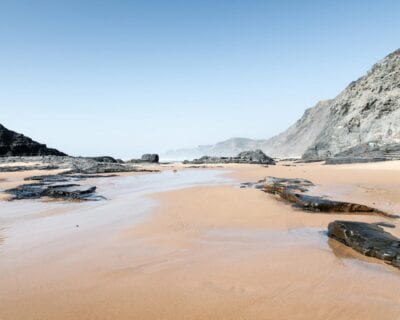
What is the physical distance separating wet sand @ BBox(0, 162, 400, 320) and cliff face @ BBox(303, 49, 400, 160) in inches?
1372

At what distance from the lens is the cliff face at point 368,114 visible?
3694cm

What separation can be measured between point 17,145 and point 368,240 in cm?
5330

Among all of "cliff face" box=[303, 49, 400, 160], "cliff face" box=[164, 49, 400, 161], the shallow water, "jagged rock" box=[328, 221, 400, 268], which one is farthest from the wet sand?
"cliff face" box=[303, 49, 400, 160]

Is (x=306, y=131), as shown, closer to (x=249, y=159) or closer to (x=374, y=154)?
(x=249, y=159)

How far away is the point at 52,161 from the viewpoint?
34219mm

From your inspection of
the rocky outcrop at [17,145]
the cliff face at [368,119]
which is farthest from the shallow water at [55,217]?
the rocky outcrop at [17,145]

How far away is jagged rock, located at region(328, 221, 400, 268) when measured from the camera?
4047 mm

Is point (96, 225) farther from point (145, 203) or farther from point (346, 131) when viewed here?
point (346, 131)

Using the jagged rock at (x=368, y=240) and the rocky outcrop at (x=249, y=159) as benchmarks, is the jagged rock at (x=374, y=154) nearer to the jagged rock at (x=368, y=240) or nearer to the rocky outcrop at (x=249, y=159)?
the rocky outcrop at (x=249, y=159)

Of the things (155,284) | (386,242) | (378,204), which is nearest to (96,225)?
(155,284)

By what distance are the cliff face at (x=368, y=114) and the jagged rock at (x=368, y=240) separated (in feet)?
113

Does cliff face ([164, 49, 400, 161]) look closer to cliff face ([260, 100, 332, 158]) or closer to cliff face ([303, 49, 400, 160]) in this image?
cliff face ([303, 49, 400, 160])

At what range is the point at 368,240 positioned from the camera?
14.6ft

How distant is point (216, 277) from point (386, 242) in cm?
269
